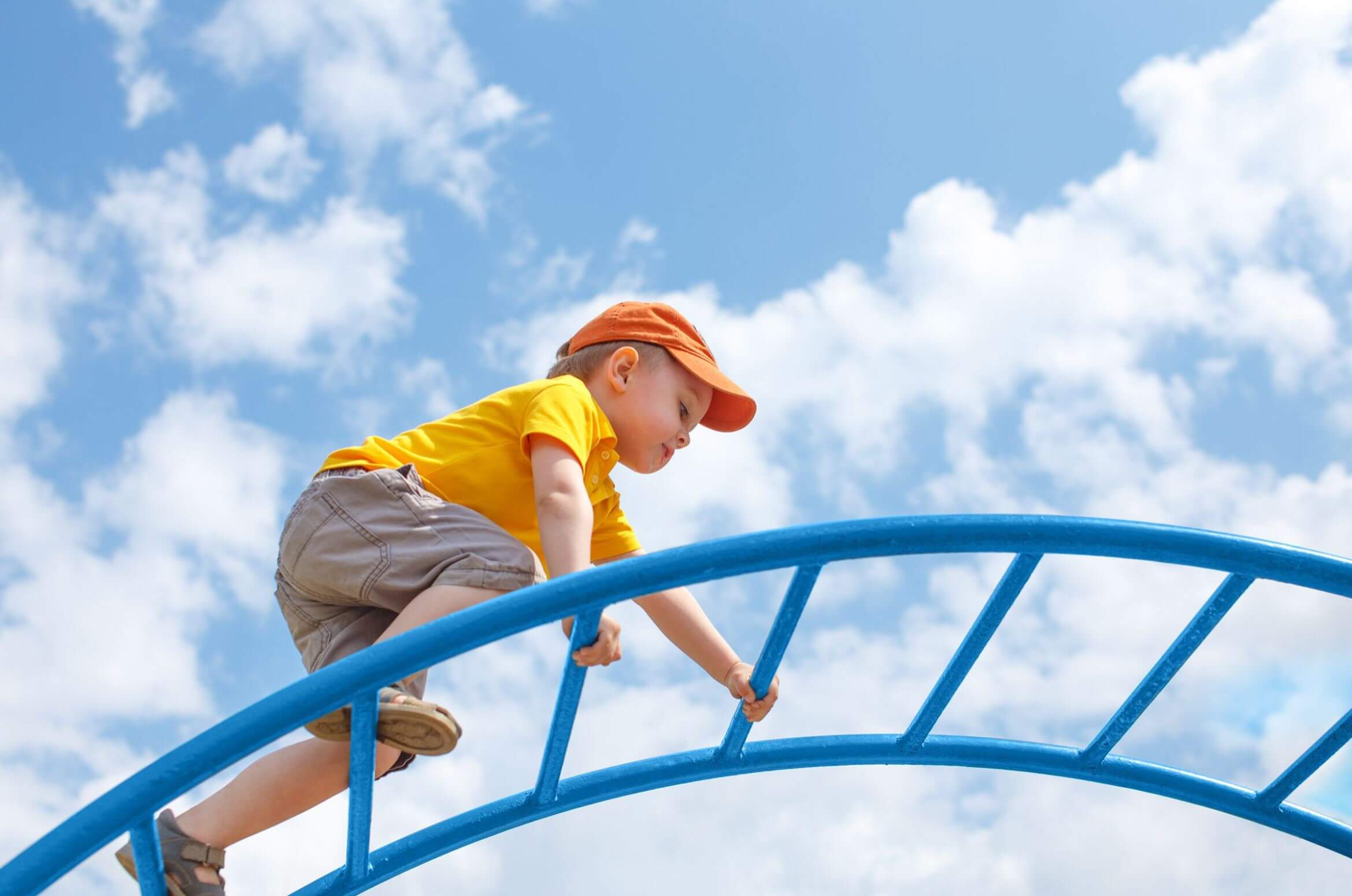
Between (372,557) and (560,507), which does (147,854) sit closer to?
(372,557)

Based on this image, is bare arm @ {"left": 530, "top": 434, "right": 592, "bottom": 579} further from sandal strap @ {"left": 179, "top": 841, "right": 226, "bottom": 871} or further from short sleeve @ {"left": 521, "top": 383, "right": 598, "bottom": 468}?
sandal strap @ {"left": 179, "top": 841, "right": 226, "bottom": 871}

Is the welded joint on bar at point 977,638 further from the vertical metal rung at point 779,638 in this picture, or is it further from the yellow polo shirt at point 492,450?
the yellow polo shirt at point 492,450

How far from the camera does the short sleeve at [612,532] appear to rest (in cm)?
213

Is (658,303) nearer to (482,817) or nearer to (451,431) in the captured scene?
(451,431)

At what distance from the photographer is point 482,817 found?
173 cm

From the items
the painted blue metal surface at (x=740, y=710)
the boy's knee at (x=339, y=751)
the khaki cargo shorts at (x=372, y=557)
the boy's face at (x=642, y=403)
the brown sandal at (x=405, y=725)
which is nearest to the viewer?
the painted blue metal surface at (x=740, y=710)

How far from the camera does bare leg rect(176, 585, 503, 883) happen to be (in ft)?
5.19

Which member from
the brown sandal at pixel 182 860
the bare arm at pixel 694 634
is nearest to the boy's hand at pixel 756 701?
the bare arm at pixel 694 634

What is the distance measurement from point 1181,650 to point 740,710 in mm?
647

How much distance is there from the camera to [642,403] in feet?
6.79

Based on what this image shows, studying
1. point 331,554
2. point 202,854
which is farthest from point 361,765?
point 331,554

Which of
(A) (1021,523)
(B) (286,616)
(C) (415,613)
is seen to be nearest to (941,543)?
(A) (1021,523)

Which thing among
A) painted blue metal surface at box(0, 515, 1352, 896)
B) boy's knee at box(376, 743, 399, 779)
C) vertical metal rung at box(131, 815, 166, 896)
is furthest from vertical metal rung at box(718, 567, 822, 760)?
vertical metal rung at box(131, 815, 166, 896)

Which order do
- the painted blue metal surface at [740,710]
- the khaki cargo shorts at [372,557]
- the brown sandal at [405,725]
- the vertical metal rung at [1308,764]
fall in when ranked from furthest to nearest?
the vertical metal rung at [1308,764] → the khaki cargo shorts at [372,557] → the brown sandal at [405,725] → the painted blue metal surface at [740,710]
